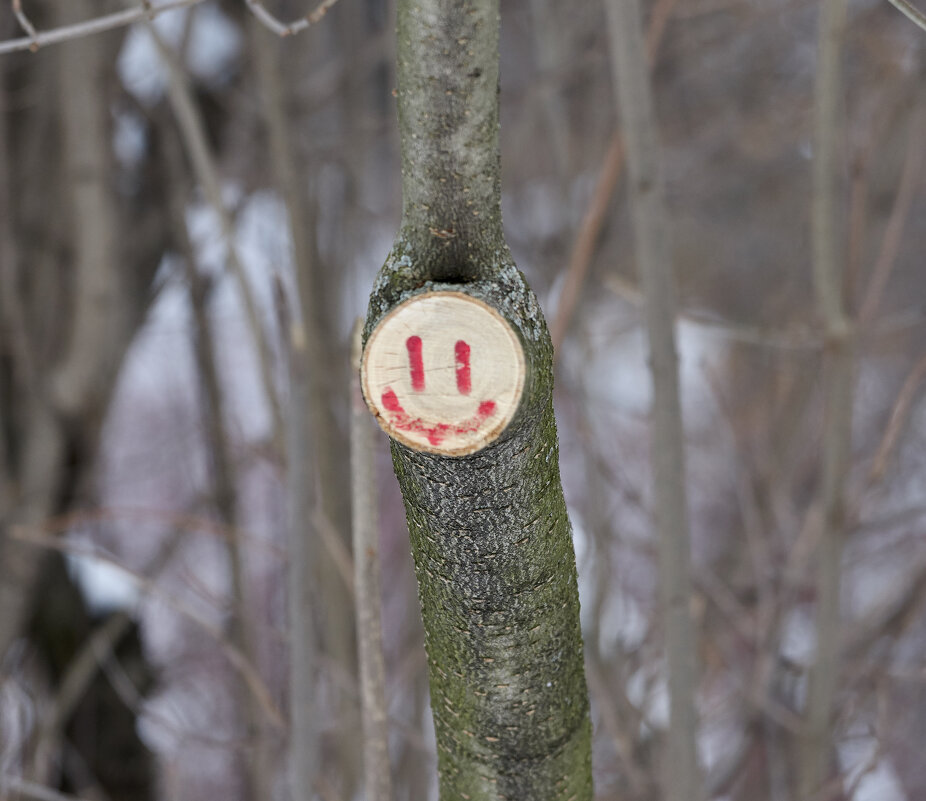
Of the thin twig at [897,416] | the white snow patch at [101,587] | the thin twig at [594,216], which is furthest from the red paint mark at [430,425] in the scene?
the white snow patch at [101,587]

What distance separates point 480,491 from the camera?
45 centimetres

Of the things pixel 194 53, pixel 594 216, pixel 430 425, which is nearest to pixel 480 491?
pixel 430 425

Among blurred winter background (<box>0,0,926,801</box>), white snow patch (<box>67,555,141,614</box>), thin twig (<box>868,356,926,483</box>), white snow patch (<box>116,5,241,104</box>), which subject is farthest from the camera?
white snow patch (<box>67,555,141,614</box>)

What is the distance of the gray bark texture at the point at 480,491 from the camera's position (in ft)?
1.39

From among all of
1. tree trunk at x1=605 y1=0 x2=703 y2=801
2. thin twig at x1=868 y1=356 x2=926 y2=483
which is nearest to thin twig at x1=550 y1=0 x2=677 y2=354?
tree trunk at x1=605 y1=0 x2=703 y2=801

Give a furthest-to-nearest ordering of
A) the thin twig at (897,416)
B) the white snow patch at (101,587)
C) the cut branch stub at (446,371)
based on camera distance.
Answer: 1. the white snow patch at (101,587)
2. the thin twig at (897,416)
3. the cut branch stub at (446,371)

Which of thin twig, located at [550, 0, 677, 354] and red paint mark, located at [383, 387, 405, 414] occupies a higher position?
thin twig, located at [550, 0, 677, 354]

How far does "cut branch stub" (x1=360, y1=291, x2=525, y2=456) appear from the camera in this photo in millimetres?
417

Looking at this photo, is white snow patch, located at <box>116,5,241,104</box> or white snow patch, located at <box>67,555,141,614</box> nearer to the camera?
white snow patch, located at <box>116,5,241,104</box>

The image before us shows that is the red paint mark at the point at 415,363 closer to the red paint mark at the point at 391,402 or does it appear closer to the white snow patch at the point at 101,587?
the red paint mark at the point at 391,402

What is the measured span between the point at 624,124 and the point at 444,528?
14.7 inches

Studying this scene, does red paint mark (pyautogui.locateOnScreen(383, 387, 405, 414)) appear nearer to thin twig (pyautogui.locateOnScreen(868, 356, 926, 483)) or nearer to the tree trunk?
the tree trunk

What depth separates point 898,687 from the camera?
8.71ft

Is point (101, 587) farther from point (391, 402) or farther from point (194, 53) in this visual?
point (391, 402)
